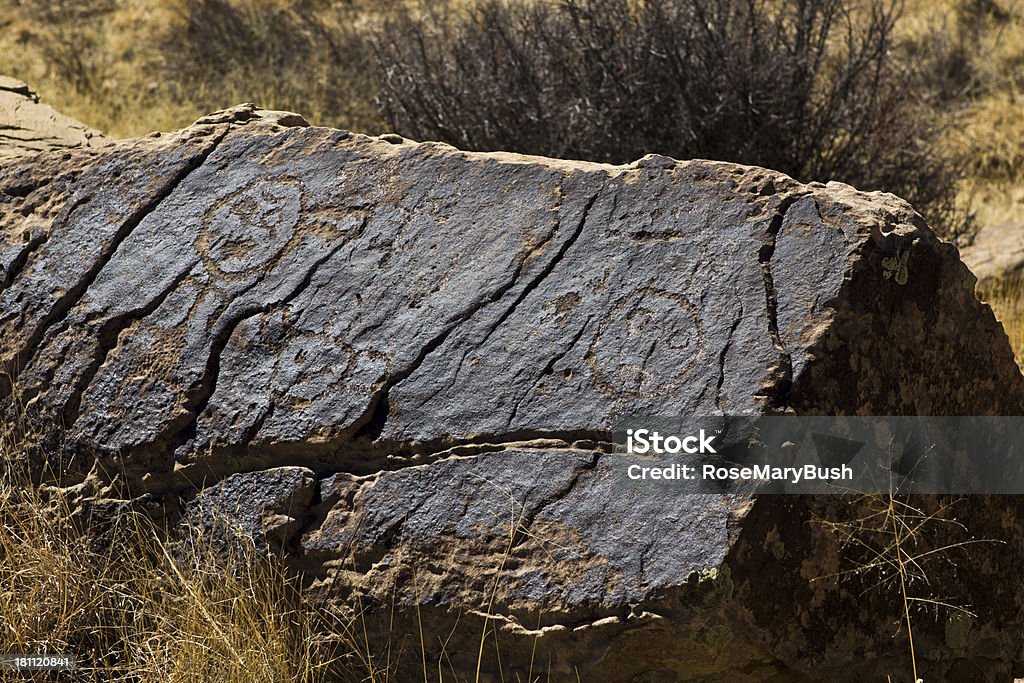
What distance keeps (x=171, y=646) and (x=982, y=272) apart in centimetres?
416

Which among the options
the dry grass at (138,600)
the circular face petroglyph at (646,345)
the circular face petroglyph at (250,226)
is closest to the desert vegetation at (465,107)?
the dry grass at (138,600)

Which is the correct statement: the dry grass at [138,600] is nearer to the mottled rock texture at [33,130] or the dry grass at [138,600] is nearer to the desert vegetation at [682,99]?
the mottled rock texture at [33,130]

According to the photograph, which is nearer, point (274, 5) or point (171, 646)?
point (171, 646)

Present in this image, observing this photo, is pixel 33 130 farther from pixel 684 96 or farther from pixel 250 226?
pixel 684 96

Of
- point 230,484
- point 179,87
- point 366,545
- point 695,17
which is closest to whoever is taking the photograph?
point 366,545

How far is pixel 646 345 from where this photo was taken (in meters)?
2.20

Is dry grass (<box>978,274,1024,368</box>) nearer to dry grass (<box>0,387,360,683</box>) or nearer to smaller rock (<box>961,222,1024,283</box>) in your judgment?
smaller rock (<box>961,222,1024,283</box>)

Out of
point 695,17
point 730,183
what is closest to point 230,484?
point 730,183

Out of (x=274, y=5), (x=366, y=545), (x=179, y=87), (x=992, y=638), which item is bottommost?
(x=992, y=638)

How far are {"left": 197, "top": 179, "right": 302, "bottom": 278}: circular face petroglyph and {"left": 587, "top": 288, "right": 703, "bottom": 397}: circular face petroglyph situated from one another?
0.85 m

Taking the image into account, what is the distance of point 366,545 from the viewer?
2.20 meters

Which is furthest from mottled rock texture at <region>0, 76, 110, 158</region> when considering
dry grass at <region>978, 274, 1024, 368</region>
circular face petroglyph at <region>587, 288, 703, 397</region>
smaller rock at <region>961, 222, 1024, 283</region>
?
smaller rock at <region>961, 222, 1024, 283</region>

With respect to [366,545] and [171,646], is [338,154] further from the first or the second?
[171,646]

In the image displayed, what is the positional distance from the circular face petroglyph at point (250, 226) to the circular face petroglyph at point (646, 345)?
0.85 metres
